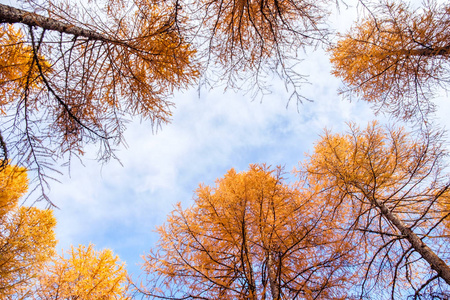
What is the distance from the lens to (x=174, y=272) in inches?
139

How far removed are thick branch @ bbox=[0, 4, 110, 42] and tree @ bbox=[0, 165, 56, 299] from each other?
4.47 meters

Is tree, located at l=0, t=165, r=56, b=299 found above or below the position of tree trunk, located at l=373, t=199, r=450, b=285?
above

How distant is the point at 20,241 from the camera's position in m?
6.09

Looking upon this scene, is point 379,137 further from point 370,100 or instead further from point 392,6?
point 392,6

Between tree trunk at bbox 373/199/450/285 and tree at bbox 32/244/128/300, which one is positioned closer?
tree trunk at bbox 373/199/450/285

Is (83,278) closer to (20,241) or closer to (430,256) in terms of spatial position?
(20,241)

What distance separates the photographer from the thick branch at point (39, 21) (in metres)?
2.44

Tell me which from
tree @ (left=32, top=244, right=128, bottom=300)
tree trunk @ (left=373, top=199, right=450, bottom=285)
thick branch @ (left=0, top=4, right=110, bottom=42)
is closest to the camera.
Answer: thick branch @ (left=0, top=4, right=110, bottom=42)

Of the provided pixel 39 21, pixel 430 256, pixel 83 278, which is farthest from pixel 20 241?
pixel 430 256

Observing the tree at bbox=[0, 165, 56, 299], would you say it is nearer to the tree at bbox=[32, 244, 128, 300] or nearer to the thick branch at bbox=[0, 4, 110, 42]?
the tree at bbox=[32, 244, 128, 300]

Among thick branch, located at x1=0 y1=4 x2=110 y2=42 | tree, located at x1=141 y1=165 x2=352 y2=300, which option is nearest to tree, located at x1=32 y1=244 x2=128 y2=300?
tree, located at x1=141 y1=165 x2=352 y2=300

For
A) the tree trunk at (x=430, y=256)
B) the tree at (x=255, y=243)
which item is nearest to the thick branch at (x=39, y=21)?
the tree at (x=255, y=243)

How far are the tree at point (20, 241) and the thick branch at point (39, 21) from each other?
447 centimetres

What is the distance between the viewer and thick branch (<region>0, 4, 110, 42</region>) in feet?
7.99
